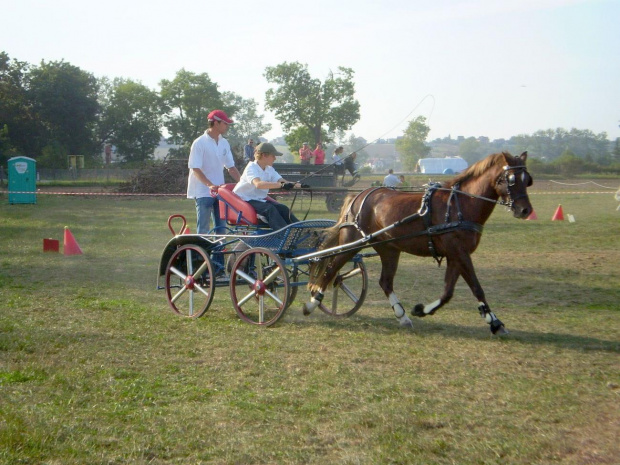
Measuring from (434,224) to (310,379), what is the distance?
2.46 metres

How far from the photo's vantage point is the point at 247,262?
7797 mm

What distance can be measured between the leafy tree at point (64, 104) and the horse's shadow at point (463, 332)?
59859 millimetres

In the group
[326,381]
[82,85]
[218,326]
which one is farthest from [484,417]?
[82,85]

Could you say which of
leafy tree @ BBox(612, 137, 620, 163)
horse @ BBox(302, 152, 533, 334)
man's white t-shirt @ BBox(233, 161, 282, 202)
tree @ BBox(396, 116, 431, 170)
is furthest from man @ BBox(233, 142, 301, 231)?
tree @ BBox(396, 116, 431, 170)

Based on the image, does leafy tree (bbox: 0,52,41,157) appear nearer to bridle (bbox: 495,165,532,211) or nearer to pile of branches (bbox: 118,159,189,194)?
pile of branches (bbox: 118,159,189,194)

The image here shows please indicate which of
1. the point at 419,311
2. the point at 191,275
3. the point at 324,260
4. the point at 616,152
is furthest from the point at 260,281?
the point at 616,152

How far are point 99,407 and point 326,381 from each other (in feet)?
5.34

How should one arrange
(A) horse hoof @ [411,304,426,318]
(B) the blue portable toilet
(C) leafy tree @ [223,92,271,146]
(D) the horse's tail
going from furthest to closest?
(C) leafy tree @ [223,92,271,146], (B) the blue portable toilet, (D) the horse's tail, (A) horse hoof @ [411,304,426,318]

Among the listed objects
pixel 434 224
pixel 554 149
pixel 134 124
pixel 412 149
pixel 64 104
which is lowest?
pixel 434 224

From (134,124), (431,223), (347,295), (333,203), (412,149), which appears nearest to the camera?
(431,223)

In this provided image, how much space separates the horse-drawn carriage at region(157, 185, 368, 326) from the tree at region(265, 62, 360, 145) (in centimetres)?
5040

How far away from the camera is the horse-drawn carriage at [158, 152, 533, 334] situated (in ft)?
22.7

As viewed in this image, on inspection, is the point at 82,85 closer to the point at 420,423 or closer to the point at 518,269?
the point at 518,269

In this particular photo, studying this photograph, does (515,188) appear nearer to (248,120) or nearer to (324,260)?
(324,260)
